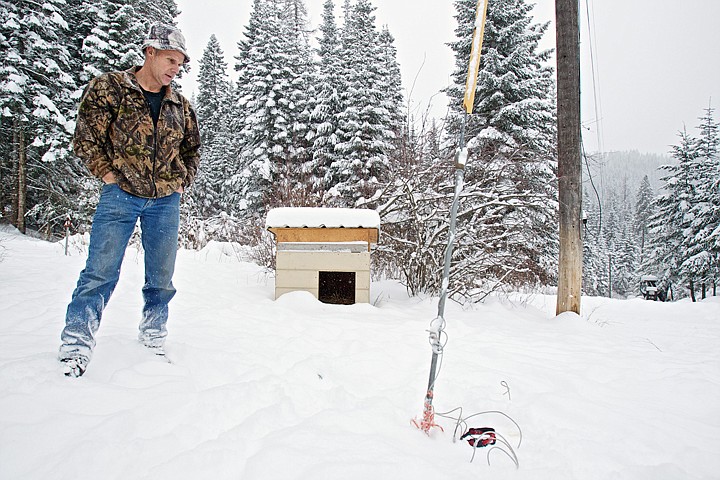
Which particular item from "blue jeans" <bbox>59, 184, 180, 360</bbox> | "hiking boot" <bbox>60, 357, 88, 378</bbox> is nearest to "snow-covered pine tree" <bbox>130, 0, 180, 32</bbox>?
"blue jeans" <bbox>59, 184, 180, 360</bbox>

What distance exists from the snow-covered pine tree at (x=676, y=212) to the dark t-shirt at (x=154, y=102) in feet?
80.8

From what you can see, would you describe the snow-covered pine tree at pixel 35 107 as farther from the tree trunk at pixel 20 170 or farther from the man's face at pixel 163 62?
the man's face at pixel 163 62

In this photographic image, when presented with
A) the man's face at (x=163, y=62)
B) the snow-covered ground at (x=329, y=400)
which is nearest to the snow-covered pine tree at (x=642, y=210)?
the snow-covered ground at (x=329, y=400)

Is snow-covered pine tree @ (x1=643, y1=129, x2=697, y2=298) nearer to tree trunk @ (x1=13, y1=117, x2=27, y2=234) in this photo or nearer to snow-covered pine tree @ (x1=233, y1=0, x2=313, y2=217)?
snow-covered pine tree @ (x1=233, y1=0, x2=313, y2=217)

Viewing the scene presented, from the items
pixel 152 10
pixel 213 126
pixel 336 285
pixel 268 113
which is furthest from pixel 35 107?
pixel 336 285

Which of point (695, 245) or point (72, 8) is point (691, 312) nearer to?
point (695, 245)

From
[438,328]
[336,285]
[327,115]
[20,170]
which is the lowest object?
[336,285]

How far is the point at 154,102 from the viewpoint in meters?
2.06

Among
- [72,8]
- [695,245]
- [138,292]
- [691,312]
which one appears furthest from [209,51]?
[695,245]

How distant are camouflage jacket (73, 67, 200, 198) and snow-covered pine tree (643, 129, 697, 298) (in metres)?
24.6

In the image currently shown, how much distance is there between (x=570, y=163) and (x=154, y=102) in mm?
4223

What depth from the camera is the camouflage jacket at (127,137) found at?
188cm

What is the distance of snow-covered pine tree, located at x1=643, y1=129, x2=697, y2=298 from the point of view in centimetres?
2041

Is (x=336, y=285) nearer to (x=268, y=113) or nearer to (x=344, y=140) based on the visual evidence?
(x=344, y=140)
